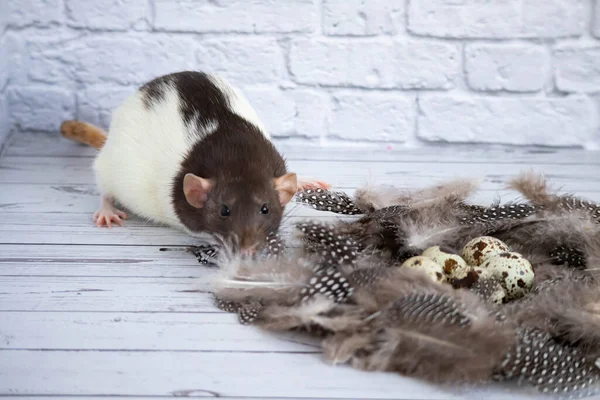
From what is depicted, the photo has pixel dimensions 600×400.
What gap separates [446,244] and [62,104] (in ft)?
4.64

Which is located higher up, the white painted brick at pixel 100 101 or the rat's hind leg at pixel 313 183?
the white painted brick at pixel 100 101

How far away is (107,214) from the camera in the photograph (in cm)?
199

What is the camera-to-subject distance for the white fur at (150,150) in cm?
187

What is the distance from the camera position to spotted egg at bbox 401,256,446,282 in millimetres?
1474

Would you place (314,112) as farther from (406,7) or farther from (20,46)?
(20,46)

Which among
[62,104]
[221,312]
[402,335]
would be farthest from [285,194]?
[62,104]

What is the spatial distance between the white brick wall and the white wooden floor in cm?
28

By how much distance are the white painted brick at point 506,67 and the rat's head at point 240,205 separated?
3.25ft

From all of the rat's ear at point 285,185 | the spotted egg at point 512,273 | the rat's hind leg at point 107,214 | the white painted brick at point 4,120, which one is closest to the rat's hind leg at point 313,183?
the rat's ear at point 285,185

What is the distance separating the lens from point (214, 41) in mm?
2488

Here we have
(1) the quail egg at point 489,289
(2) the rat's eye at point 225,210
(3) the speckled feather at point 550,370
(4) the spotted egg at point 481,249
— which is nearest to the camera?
(3) the speckled feather at point 550,370

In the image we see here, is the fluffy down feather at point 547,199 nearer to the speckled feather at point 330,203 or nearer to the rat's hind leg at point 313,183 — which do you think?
the speckled feather at point 330,203

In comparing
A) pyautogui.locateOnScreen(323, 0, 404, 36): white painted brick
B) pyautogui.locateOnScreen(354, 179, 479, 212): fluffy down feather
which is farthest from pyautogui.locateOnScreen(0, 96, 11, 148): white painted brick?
pyautogui.locateOnScreen(354, 179, 479, 212): fluffy down feather

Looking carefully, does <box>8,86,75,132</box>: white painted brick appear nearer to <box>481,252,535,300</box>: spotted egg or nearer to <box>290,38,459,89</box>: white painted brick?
<box>290,38,459,89</box>: white painted brick
